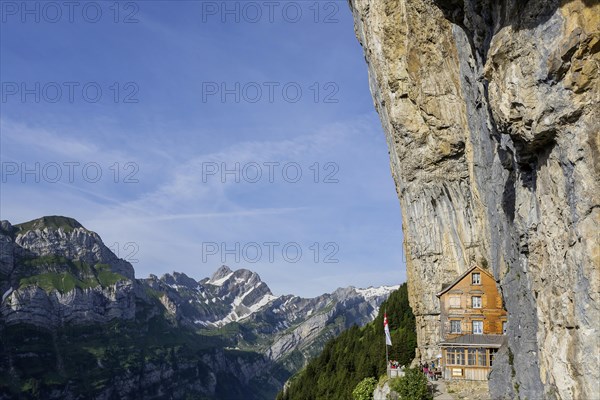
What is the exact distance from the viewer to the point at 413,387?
41.1 m

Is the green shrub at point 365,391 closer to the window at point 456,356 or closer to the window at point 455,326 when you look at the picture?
the window at point 455,326

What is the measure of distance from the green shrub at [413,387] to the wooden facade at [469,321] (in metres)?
6.33

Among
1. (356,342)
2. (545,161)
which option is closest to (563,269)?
(545,161)

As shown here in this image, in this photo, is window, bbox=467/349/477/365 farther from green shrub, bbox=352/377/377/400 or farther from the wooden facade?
green shrub, bbox=352/377/377/400

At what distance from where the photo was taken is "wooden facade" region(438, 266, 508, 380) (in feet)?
154

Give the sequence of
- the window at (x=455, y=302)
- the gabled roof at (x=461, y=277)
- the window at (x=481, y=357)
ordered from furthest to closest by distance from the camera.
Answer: the window at (x=455, y=302), the gabled roof at (x=461, y=277), the window at (x=481, y=357)

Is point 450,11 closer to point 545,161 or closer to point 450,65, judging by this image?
point 545,161

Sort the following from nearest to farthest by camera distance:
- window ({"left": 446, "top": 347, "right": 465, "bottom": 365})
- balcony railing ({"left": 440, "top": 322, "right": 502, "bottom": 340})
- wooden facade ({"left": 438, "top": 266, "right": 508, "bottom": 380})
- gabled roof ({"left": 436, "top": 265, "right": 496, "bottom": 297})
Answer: wooden facade ({"left": 438, "top": 266, "right": 508, "bottom": 380}) → window ({"left": 446, "top": 347, "right": 465, "bottom": 365}) → balcony railing ({"left": 440, "top": 322, "right": 502, "bottom": 340}) → gabled roof ({"left": 436, "top": 265, "right": 496, "bottom": 297})

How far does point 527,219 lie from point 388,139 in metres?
37.0

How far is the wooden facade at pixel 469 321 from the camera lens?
46.8 meters

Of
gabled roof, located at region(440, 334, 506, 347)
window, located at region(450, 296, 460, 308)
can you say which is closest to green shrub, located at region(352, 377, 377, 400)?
window, located at region(450, 296, 460, 308)

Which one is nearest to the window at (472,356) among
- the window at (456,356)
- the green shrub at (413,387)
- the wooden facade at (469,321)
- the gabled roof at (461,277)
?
the wooden facade at (469,321)

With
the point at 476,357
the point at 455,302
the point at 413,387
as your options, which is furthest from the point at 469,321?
the point at 413,387

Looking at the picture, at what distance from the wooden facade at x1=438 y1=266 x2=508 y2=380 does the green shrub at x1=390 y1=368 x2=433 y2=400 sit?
249 inches
